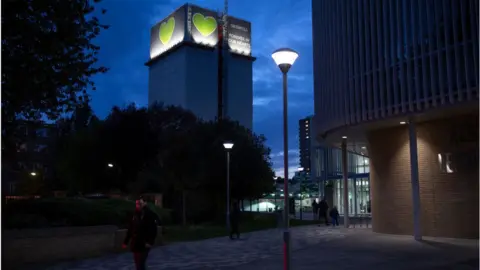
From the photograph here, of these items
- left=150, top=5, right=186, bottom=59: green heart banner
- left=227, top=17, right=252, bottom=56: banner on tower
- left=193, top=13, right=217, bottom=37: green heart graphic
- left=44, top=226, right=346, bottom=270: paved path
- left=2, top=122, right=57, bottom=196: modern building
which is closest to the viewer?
left=44, top=226, right=346, bottom=270: paved path

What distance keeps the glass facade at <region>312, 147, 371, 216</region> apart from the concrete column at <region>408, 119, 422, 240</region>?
23.8 m

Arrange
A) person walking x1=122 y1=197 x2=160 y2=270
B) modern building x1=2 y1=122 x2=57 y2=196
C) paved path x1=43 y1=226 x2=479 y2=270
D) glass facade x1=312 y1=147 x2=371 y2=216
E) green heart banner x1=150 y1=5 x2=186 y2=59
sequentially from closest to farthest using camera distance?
person walking x1=122 y1=197 x2=160 y2=270 < paved path x1=43 y1=226 x2=479 y2=270 < modern building x1=2 y1=122 x2=57 y2=196 < glass facade x1=312 y1=147 x2=371 y2=216 < green heart banner x1=150 y1=5 x2=186 y2=59

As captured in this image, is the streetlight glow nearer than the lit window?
Yes

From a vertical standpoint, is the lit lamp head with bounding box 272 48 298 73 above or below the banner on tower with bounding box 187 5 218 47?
below

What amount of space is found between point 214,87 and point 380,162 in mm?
87318

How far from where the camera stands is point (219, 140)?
35.6 metres

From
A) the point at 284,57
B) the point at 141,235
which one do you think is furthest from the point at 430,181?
the point at 141,235

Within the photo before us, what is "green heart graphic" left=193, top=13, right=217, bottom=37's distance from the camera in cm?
10969

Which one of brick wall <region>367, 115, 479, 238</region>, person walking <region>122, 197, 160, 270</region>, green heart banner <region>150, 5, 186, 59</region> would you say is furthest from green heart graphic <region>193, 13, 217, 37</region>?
person walking <region>122, 197, 160, 270</region>

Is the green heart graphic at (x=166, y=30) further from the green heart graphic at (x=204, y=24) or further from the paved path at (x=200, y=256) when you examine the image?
the paved path at (x=200, y=256)

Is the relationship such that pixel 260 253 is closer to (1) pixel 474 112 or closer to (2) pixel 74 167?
(1) pixel 474 112

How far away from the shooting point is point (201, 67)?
107 meters

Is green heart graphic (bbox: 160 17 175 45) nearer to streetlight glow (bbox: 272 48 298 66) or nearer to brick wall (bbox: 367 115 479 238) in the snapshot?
brick wall (bbox: 367 115 479 238)

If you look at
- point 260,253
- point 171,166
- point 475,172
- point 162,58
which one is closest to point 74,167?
point 171,166
